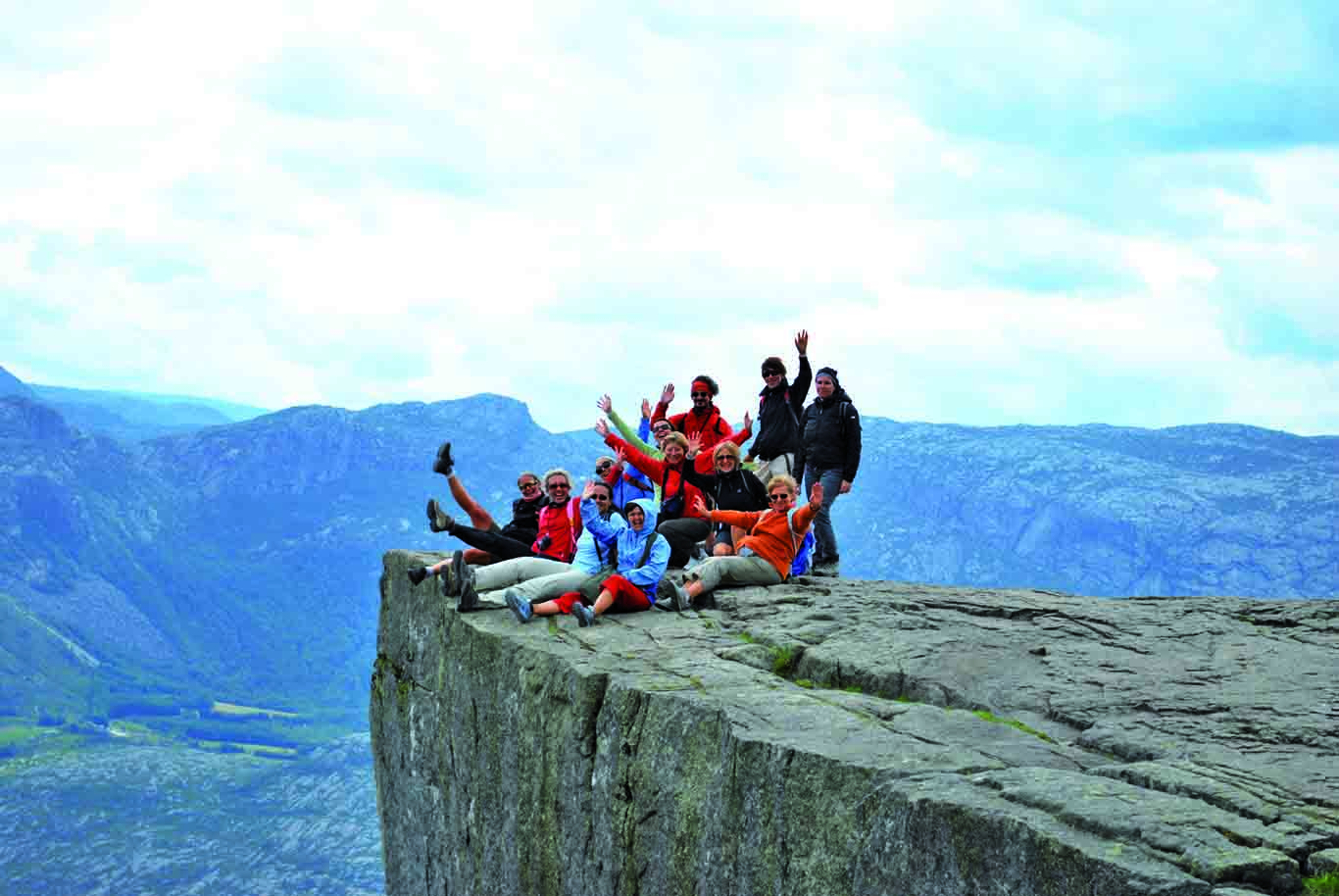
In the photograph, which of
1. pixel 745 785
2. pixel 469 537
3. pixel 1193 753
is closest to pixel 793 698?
pixel 745 785

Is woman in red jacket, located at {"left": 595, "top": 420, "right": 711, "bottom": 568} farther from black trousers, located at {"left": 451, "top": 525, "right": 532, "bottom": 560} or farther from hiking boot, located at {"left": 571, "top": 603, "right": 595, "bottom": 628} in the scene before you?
hiking boot, located at {"left": 571, "top": 603, "right": 595, "bottom": 628}

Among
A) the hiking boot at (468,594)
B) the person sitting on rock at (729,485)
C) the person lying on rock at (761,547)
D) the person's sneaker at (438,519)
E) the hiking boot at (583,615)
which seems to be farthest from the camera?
the hiking boot at (468,594)

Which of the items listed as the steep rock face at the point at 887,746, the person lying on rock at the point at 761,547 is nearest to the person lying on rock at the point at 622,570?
the steep rock face at the point at 887,746

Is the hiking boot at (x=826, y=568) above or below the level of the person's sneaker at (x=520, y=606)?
above

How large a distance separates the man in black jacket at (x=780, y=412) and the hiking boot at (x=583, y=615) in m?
5.55

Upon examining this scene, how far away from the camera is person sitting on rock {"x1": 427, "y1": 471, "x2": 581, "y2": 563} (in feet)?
66.5

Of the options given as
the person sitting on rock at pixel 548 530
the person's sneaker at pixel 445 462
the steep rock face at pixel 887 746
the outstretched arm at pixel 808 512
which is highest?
the person's sneaker at pixel 445 462

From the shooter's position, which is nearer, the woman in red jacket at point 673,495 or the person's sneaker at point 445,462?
the person's sneaker at point 445,462

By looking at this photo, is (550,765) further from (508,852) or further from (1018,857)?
(1018,857)

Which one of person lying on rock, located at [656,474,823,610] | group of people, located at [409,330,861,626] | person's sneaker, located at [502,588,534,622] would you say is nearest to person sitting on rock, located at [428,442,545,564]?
group of people, located at [409,330,861,626]

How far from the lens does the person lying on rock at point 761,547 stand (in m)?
18.9

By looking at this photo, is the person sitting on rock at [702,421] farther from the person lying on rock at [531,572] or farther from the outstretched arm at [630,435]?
the person lying on rock at [531,572]

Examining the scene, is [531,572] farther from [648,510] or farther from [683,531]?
[648,510]

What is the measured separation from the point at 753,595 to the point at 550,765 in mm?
4413
